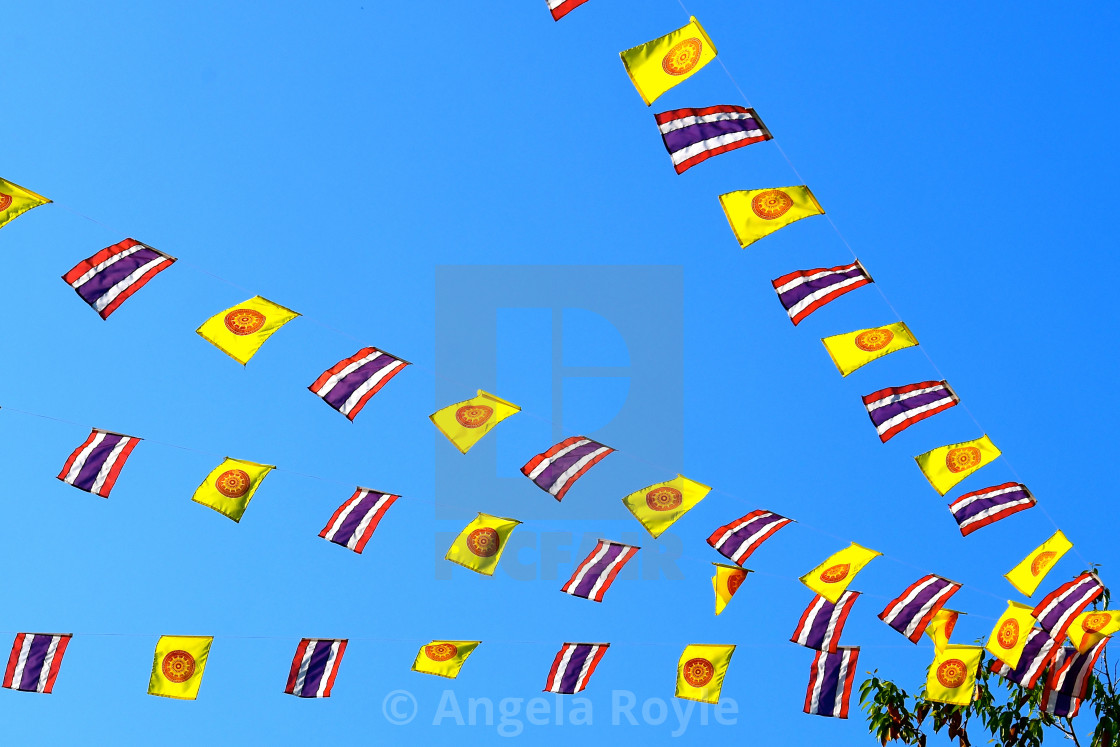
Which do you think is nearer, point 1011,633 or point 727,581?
point 1011,633

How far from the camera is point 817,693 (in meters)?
18.7

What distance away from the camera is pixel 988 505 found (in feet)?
58.4

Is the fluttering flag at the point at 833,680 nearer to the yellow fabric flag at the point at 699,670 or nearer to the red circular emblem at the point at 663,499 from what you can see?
the yellow fabric flag at the point at 699,670

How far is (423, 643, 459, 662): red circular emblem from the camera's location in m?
19.6

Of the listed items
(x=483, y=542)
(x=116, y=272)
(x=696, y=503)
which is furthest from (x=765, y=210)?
(x=116, y=272)

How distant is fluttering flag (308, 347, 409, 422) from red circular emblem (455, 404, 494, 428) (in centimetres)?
121

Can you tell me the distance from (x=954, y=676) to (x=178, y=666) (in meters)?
12.8

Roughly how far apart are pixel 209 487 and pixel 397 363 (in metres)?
3.81

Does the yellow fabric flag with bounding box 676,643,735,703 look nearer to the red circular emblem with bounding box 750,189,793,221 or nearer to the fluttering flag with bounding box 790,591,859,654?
the fluttering flag with bounding box 790,591,859,654

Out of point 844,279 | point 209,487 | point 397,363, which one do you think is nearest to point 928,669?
point 844,279

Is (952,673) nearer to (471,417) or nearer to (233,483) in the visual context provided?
(471,417)

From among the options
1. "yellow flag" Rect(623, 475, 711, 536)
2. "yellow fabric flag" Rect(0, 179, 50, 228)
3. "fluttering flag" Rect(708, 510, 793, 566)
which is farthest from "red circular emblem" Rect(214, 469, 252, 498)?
"fluttering flag" Rect(708, 510, 793, 566)

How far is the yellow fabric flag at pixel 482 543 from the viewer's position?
62.2 feet

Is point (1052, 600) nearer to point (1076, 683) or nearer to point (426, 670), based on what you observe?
point (1076, 683)
